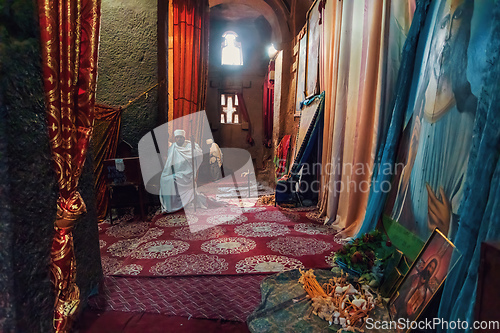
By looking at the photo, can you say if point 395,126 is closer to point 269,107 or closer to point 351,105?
point 351,105

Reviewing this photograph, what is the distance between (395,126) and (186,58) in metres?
4.88

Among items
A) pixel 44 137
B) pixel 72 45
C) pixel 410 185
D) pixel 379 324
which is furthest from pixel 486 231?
pixel 72 45

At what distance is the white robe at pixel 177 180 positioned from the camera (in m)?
4.48

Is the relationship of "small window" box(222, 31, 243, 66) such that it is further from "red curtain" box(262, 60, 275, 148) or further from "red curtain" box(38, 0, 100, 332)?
"red curtain" box(38, 0, 100, 332)

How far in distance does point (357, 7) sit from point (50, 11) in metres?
3.43

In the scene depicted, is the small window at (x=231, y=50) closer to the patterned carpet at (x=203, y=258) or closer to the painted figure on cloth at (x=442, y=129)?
the patterned carpet at (x=203, y=258)

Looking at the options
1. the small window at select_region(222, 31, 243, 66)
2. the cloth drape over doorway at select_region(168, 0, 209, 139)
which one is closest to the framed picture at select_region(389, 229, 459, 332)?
the cloth drape over doorway at select_region(168, 0, 209, 139)

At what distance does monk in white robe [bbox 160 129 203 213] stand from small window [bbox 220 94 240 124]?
576cm

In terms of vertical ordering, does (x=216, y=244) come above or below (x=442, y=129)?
below

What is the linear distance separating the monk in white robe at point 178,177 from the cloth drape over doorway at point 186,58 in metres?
0.93

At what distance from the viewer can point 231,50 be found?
34.3ft

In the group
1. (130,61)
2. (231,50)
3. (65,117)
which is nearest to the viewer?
(65,117)

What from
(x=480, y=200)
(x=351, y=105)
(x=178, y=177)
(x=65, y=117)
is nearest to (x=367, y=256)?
A: (x=480, y=200)

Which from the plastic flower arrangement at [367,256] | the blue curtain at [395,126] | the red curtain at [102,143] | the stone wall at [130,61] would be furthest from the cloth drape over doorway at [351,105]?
the red curtain at [102,143]
